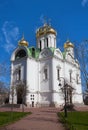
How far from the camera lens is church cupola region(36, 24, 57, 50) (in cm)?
6088

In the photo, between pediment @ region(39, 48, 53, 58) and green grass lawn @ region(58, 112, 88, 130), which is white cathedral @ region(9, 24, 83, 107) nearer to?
pediment @ region(39, 48, 53, 58)

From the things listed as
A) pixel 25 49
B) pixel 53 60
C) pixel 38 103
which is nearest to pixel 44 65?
pixel 53 60

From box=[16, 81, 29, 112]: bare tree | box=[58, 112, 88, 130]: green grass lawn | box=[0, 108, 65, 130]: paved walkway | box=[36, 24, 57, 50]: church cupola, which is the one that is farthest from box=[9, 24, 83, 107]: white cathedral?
box=[0, 108, 65, 130]: paved walkway

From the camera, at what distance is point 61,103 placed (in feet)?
176

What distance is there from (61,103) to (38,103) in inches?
223

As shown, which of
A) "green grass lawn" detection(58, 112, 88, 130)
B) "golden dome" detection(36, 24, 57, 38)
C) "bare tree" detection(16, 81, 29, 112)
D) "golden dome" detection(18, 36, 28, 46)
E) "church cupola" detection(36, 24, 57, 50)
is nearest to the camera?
"green grass lawn" detection(58, 112, 88, 130)

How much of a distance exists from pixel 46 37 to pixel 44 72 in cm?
1110

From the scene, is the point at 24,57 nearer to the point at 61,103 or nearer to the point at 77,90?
the point at 61,103

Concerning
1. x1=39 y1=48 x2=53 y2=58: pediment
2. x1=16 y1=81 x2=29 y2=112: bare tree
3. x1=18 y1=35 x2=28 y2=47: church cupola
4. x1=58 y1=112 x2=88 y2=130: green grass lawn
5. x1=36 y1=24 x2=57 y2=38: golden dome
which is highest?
x1=36 y1=24 x2=57 y2=38: golden dome

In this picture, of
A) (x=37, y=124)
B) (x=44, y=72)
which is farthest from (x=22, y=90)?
(x=37, y=124)

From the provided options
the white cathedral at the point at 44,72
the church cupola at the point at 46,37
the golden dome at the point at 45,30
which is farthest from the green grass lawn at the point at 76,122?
the golden dome at the point at 45,30

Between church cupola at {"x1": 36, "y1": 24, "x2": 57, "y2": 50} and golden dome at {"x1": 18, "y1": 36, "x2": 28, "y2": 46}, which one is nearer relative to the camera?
church cupola at {"x1": 36, "y1": 24, "x2": 57, "y2": 50}

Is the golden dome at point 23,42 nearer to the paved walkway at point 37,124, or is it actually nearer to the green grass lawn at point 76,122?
the green grass lawn at point 76,122

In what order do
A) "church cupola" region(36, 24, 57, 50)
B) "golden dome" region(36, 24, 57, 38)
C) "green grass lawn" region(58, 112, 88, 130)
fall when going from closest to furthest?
"green grass lawn" region(58, 112, 88, 130) → "church cupola" region(36, 24, 57, 50) → "golden dome" region(36, 24, 57, 38)
